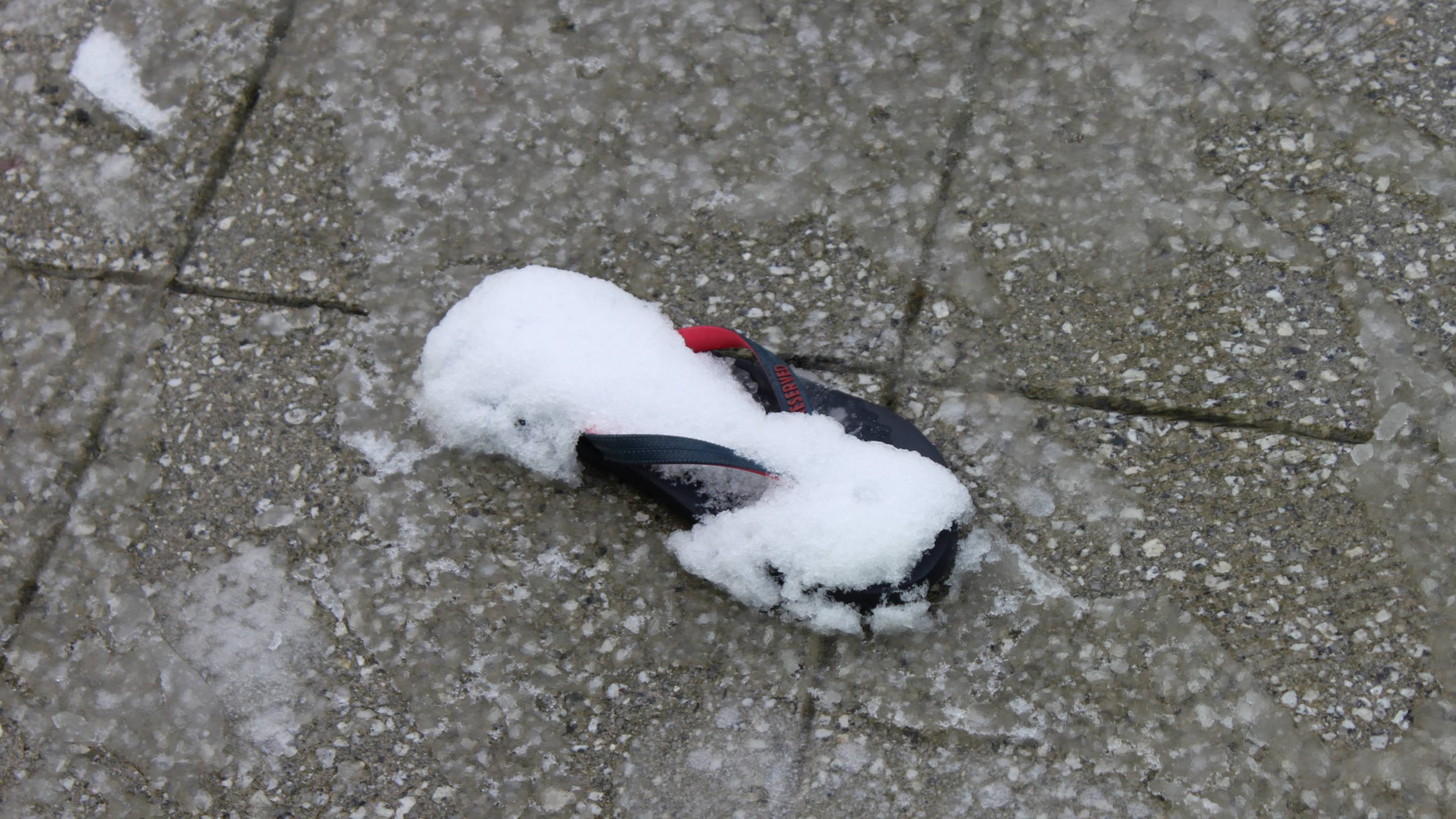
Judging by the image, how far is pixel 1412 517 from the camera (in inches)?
55.3

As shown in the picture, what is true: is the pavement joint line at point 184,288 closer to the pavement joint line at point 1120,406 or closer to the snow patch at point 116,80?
the snow patch at point 116,80

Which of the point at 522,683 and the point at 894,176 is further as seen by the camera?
the point at 894,176

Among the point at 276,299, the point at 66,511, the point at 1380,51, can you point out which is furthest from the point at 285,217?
the point at 1380,51

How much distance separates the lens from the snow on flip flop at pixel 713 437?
1329 millimetres

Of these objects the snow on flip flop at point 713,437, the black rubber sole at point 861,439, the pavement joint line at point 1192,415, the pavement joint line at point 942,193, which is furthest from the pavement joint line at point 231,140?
the pavement joint line at point 1192,415

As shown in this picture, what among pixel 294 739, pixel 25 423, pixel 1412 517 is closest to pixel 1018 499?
pixel 1412 517

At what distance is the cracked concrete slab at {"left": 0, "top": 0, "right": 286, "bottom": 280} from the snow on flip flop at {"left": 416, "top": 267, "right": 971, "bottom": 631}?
569mm

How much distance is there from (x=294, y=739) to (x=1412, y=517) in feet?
5.03

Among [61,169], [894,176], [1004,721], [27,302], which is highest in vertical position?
[894,176]

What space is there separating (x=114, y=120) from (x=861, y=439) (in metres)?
1.36

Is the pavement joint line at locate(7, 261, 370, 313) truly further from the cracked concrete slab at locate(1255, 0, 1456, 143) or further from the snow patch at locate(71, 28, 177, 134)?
the cracked concrete slab at locate(1255, 0, 1456, 143)

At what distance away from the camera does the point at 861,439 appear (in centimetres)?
142

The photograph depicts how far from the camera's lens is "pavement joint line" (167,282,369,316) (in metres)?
1.59

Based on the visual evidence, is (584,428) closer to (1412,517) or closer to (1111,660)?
(1111,660)
